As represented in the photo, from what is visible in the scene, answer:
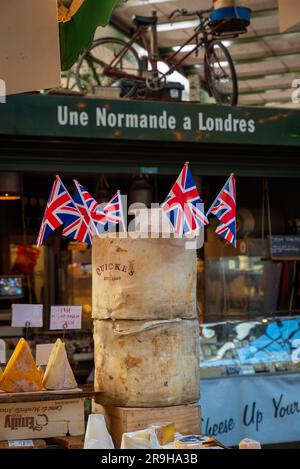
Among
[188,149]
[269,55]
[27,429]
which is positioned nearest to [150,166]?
[188,149]

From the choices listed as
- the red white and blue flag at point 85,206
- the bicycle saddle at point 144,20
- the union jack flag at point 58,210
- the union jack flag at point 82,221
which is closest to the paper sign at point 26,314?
the union jack flag at point 58,210

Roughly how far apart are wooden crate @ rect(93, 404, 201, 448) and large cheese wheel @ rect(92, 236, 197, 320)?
557 millimetres

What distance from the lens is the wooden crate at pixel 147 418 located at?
15.9 feet

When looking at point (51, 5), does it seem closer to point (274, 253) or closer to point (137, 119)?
point (137, 119)

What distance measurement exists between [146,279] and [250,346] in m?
4.83

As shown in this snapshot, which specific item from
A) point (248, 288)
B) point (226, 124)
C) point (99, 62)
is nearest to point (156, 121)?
point (226, 124)

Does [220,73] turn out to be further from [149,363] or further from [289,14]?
[289,14]

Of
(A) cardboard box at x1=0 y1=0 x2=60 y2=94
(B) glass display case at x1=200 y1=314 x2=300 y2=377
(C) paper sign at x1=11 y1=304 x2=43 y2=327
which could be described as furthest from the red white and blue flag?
(B) glass display case at x1=200 y1=314 x2=300 y2=377

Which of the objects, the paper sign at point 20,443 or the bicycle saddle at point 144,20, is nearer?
the paper sign at point 20,443

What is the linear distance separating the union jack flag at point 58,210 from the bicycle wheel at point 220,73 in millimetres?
6293

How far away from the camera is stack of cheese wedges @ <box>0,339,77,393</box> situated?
4855mm

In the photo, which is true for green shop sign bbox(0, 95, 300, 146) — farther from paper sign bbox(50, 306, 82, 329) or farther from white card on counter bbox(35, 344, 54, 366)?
white card on counter bbox(35, 344, 54, 366)

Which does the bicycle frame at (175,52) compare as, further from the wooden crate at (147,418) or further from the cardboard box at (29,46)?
the cardboard box at (29,46)
